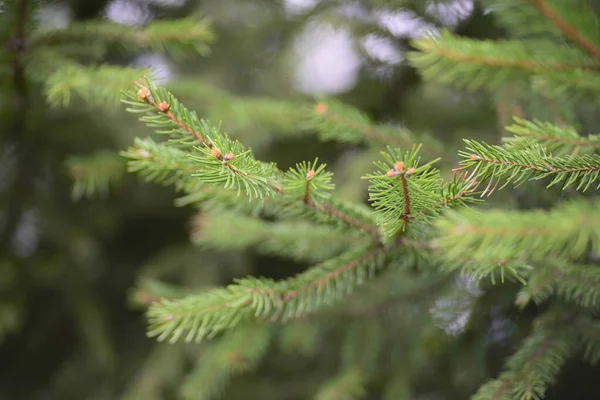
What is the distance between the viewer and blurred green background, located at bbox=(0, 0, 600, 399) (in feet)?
4.02

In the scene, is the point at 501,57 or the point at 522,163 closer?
the point at 522,163

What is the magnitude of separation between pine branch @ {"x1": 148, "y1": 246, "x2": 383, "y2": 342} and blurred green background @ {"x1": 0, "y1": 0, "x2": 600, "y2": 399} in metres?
0.44

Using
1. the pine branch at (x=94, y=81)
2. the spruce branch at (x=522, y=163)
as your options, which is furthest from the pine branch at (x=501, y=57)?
the pine branch at (x=94, y=81)

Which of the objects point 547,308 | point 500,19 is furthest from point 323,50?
point 547,308

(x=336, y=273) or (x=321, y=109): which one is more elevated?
(x=321, y=109)

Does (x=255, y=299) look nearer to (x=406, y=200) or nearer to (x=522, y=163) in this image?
(x=406, y=200)

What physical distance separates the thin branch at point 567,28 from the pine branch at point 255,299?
1.69 ft

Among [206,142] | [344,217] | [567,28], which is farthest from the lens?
[567,28]

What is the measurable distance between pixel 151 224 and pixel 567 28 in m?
1.55

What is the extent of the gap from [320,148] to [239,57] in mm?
679

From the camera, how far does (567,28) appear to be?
79cm

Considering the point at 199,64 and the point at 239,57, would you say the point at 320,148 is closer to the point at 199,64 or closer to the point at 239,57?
the point at 239,57

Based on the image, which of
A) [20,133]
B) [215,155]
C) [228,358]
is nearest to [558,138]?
[215,155]

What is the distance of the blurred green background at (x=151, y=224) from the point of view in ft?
4.02
